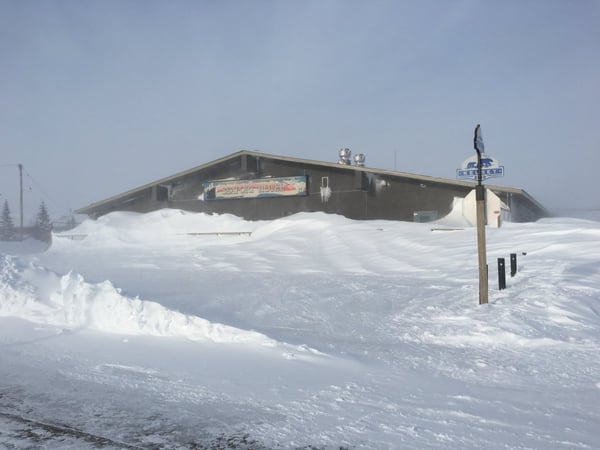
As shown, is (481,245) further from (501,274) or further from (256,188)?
(256,188)

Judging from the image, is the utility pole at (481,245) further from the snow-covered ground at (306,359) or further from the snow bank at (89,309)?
the snow bank at (89,309)

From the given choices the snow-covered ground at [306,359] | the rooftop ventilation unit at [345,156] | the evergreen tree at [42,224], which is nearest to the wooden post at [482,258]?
the snow-covered ground at [306,359]

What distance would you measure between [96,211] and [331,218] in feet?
56.3

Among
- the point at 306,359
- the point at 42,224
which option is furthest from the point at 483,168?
the point at 42,224

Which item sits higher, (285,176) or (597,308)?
(285,176)

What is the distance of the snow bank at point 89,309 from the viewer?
6.96 metres

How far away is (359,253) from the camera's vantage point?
18859 mm

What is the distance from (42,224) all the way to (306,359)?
83.1 metres

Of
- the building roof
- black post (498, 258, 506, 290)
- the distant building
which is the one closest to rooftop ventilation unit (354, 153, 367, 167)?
the distant building

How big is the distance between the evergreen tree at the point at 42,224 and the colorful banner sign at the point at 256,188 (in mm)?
53766

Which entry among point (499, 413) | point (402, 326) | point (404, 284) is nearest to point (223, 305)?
point (402, 326)

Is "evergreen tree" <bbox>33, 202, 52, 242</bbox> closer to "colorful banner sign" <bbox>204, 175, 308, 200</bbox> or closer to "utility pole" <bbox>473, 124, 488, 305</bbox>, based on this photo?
"colorful banner sign" <bbox>204, 175, 308, 200</bbox>

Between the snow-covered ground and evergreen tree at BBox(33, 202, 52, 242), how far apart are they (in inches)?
2658

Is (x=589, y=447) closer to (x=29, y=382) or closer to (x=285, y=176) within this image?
(x=29, y=382)
